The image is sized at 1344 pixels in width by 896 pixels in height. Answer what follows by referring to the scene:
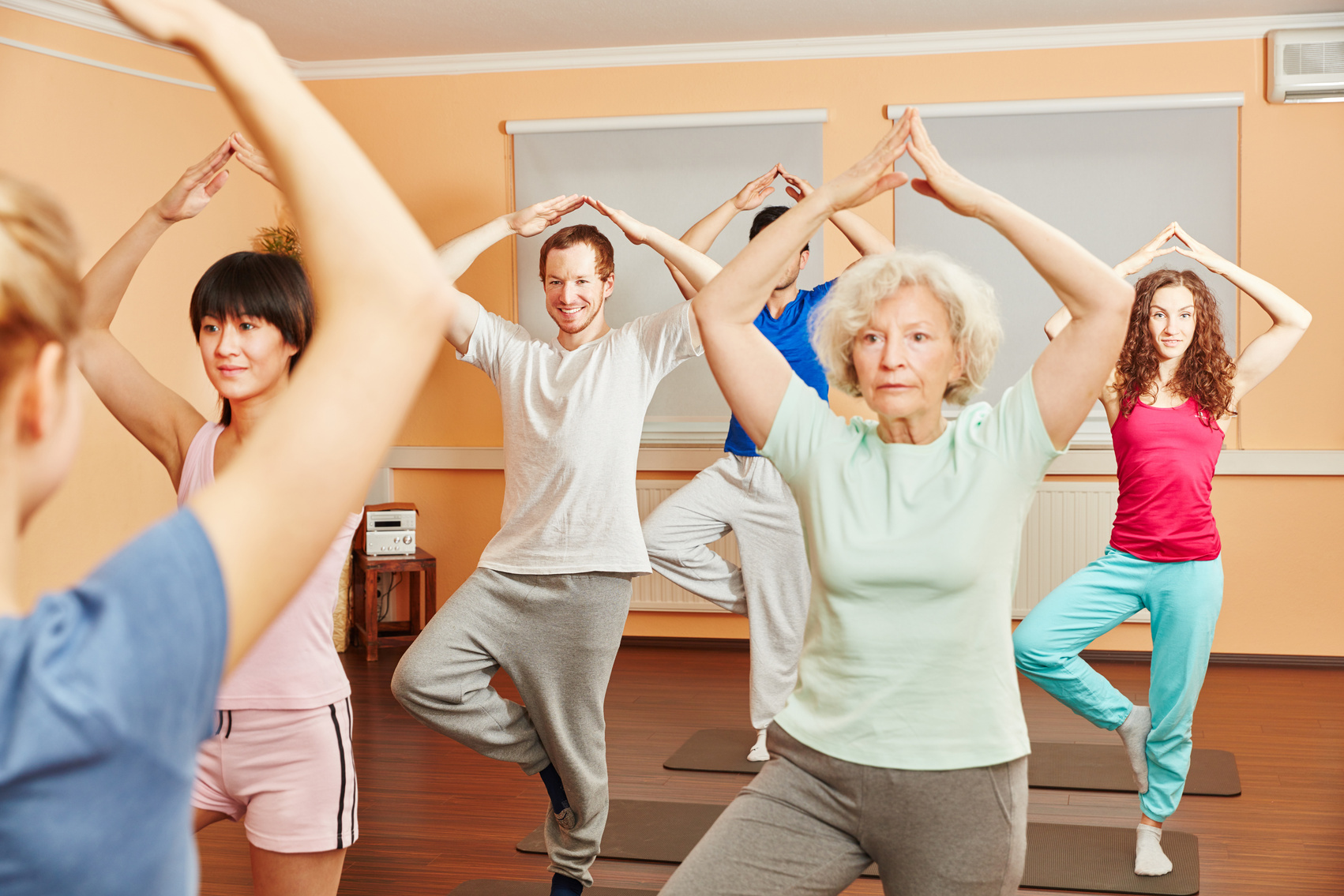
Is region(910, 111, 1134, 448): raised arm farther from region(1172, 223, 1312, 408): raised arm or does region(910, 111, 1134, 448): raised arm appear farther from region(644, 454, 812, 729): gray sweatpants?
region(644, 454, 812, 729): gray sweatpants

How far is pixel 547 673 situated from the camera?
2592 mm

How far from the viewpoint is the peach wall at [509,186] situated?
468 cm

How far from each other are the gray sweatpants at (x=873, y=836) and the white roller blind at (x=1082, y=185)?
3.89 meters

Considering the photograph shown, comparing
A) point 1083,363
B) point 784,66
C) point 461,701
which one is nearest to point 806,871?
point 1083,363

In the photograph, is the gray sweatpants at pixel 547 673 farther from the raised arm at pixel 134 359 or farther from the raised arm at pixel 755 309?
the raised arm at pixel 755 309

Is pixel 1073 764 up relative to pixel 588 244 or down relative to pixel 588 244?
down

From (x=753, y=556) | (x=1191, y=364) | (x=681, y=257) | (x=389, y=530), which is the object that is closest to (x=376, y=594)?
(x=389, y=530)

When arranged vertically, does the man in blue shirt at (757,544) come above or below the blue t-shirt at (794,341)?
below

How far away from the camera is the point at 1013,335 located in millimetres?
5301

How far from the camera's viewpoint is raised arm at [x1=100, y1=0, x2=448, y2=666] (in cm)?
64

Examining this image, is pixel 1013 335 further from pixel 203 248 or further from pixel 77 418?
pixel 77 418

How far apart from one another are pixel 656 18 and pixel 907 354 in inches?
154

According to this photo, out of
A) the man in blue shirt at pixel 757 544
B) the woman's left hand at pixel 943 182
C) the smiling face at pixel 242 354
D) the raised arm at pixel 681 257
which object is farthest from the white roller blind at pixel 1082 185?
the smiling face at pixel 242 354

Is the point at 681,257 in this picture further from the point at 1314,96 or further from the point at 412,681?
the point at 1314,96
